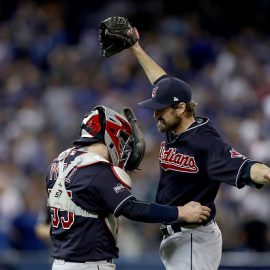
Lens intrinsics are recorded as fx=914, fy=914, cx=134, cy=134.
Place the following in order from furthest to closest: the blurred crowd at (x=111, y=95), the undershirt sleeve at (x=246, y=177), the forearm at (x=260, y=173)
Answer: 1. the blurred crowd at (x=111, y=95)
2. the undershirt sleeve at (x=246, y=177)
3. the forearm at (x=260, y=173)

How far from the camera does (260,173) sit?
4.81 metres

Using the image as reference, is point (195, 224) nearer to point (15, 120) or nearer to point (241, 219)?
point (241, 219)

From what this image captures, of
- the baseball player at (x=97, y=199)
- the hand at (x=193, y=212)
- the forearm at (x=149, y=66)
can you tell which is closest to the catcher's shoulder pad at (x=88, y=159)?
the baseball player at (x=97, y=199)

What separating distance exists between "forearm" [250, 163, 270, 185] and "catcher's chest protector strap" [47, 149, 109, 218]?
818mm

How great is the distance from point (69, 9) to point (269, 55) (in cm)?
349

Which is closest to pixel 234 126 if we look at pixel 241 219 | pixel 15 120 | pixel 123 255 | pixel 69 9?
pixel 241 219

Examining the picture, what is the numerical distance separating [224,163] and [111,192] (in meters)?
0.64

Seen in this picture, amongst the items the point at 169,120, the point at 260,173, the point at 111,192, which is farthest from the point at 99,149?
the point at 260,173

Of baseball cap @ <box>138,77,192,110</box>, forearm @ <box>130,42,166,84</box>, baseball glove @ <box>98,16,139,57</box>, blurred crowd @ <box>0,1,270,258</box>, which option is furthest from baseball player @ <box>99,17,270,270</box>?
blurred crowd @ <box>0,1,270,258</box>

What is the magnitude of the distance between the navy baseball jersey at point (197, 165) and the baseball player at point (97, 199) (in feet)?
0.50

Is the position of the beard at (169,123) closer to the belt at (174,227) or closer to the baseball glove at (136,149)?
the baseball glove at (136,149)

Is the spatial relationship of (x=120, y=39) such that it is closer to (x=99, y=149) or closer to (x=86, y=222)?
(x=99, y=149)

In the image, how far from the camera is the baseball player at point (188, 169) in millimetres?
5043

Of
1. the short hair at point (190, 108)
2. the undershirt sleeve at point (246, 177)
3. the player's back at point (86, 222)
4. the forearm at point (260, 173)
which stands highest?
the short hair at point (190, 108)
